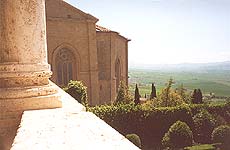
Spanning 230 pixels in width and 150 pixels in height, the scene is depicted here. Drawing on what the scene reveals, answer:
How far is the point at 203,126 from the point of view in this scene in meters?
17.9

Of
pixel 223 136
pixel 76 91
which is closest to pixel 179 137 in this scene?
pixel 223 136

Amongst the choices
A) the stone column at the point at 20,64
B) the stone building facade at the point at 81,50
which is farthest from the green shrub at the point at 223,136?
the stone column at the point at 20,64

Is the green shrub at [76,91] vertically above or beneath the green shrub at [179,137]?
above

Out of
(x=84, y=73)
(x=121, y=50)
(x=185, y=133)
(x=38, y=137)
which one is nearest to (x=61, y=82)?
(x=84, y=73)

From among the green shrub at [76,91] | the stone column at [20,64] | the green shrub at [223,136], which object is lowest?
the green shrub at [223,136]

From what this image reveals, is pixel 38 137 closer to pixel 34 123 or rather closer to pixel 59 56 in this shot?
pixel 34 123

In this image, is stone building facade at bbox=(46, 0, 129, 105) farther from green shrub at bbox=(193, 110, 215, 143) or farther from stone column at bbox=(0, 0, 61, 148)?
stone column at bbox=(0, 0, 61, 148)

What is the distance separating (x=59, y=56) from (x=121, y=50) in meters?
8.35

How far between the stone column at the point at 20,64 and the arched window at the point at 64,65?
19.5 metres

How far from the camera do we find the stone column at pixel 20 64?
350 cm

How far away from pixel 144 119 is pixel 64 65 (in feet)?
31.0

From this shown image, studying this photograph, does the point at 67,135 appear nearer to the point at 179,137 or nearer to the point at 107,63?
the point at 179,137

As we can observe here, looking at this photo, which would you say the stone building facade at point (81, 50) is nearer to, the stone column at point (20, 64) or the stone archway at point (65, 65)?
the stone archway at point (65, 65)

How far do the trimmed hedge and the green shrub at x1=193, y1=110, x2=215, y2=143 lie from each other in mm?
539
